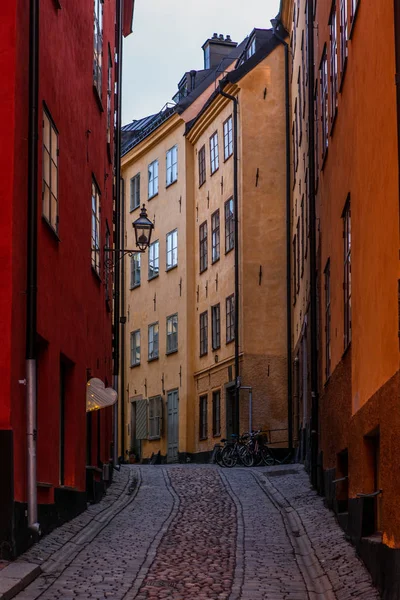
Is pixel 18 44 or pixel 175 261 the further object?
pixel 175 261

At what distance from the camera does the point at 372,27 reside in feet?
32.9

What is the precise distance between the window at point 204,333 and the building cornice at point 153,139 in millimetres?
6997

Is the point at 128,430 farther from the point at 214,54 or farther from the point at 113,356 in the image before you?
the point at 113,356

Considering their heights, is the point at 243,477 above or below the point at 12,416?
below

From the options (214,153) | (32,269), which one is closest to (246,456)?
(214,153)

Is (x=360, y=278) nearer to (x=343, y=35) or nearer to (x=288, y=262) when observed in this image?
(x=343, y=35)

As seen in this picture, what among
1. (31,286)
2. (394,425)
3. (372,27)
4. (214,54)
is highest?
(214,54)

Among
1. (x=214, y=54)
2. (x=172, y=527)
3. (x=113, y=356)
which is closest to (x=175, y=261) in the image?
(x=214, y=54)

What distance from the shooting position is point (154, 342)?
40.9m

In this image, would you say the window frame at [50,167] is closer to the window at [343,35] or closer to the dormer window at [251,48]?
the window at [343,35]

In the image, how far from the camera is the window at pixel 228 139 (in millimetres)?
34531

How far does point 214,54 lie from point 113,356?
2332 cm

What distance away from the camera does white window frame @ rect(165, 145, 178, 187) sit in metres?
39.7

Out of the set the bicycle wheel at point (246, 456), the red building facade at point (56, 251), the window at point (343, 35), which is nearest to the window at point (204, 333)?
the bicycle wheel at point (246, 456)
